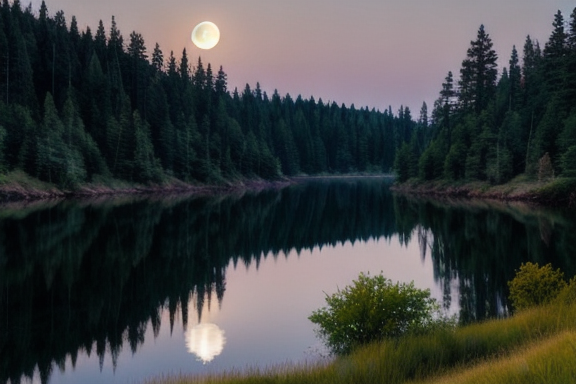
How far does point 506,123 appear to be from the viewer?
82.0m

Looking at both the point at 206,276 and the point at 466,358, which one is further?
the point at 206,276

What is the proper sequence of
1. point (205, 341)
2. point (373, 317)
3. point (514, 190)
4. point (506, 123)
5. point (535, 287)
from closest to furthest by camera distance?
point (373, 317) < point (535, 287) < point (205, 341) < point (514, 190) < point (506, 123)

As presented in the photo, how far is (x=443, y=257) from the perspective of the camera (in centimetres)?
3275

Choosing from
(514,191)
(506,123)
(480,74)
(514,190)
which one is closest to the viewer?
(514,191)

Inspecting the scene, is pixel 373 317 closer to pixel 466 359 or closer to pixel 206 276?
pixel 466 359

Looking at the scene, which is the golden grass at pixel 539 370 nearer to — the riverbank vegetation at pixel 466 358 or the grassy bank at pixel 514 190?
the riverbank vegetation at pixel 466 358

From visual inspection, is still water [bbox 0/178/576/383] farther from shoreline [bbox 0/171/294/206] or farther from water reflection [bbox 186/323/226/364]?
shoreline [bbox 0/171/294/206]

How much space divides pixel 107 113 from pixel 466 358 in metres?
102

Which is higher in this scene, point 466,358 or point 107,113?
point 107,113

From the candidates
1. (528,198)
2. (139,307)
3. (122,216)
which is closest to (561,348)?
(139,307)

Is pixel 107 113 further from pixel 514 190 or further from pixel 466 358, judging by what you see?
pixel 466 358

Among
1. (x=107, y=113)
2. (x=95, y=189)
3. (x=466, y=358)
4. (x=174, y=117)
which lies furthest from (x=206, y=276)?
(x=174, y=117)

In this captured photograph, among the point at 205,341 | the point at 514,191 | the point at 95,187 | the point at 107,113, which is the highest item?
the point at 107,113

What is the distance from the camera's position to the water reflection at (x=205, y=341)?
1611 cm
